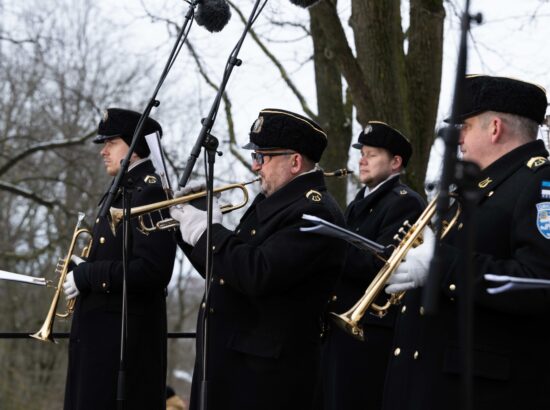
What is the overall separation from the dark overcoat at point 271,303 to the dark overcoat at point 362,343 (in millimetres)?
995

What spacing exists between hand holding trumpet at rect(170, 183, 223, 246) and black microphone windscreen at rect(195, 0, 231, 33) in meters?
0.91

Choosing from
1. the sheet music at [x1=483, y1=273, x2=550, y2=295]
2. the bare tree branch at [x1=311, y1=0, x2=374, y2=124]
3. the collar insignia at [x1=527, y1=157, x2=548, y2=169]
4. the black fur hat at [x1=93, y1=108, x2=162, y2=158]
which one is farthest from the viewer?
the bare tree branch at [x1=311, y1=0, x2=374, y2=124]

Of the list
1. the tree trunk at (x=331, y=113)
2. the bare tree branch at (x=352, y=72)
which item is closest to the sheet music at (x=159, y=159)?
the bare tree branch at (x=352, y=72)

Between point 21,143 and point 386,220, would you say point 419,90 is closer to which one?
point 386,220

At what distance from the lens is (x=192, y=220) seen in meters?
5.23

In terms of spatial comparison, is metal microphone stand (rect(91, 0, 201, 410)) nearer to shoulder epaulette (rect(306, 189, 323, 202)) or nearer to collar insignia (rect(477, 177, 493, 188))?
shoulder epaulette (rect(306, 189, 323, 202))

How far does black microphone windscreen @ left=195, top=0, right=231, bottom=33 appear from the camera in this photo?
5500 mm

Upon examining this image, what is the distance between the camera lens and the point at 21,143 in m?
24.0

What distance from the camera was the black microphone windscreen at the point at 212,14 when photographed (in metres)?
5.50

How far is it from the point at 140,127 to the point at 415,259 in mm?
1761

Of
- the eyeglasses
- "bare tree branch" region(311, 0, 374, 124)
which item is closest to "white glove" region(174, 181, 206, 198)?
the eyeglasses

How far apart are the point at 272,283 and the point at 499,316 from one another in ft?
3.76

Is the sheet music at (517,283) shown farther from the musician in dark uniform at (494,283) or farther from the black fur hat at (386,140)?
the black fur hat at (386,140)

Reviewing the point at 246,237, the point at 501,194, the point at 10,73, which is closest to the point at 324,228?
the point at 501,194
